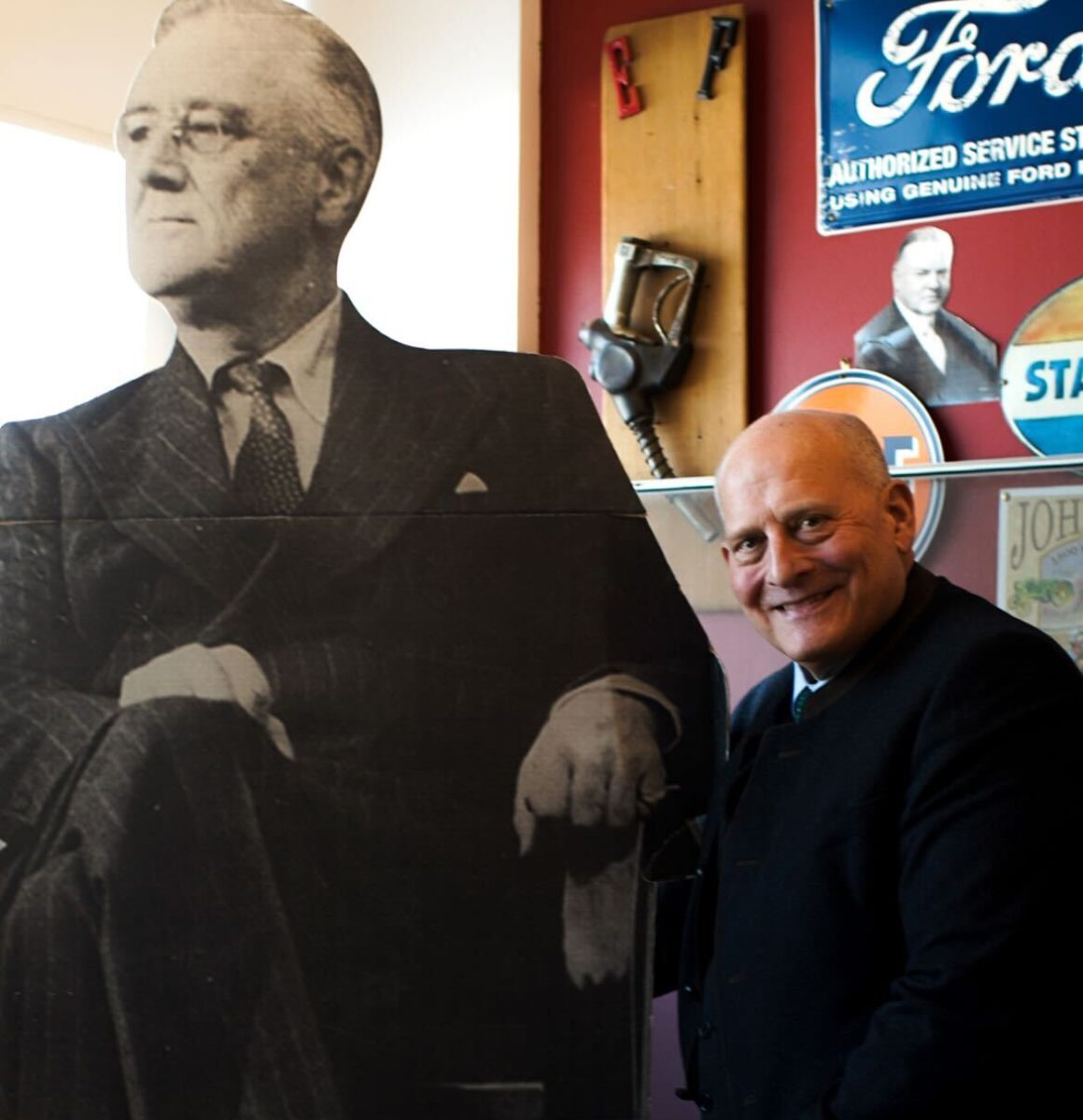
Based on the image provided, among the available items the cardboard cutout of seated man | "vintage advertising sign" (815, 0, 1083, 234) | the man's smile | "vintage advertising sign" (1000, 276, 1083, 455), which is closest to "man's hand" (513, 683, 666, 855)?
the cardboard cutout of seated man

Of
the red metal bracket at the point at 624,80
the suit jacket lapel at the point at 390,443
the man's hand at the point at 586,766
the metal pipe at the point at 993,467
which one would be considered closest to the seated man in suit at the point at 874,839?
the man's hand at the point at 586,766

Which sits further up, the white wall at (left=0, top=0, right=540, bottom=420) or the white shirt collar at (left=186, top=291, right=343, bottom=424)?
the white wall at (left=0, top=0, right=540, bottom=420)

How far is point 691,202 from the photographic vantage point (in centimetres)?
287

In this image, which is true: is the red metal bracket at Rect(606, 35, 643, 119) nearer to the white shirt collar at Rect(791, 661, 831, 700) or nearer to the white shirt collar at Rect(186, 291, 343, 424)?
the white shirt collar at Rect(791, 661, 831, 700)

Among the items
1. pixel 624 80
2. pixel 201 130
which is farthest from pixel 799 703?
pixel 624 80

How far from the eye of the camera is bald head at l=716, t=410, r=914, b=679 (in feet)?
4.24

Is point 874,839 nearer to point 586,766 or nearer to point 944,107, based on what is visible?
point 586,766

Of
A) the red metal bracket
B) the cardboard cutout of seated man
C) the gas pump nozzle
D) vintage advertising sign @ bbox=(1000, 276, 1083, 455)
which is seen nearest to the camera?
the cardboard cutout of seated man

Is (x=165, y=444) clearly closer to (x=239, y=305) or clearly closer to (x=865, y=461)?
(x=239, y=305)

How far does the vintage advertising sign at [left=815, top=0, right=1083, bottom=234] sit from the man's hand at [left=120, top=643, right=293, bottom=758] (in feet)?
6.44

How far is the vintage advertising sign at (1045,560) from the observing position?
2.37 meters

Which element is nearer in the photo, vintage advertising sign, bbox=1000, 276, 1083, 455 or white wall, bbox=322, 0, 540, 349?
white wall, bbox=322, 0, 540, 349

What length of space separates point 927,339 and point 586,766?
1794 millimetres

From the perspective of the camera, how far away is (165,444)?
3.62 ft
